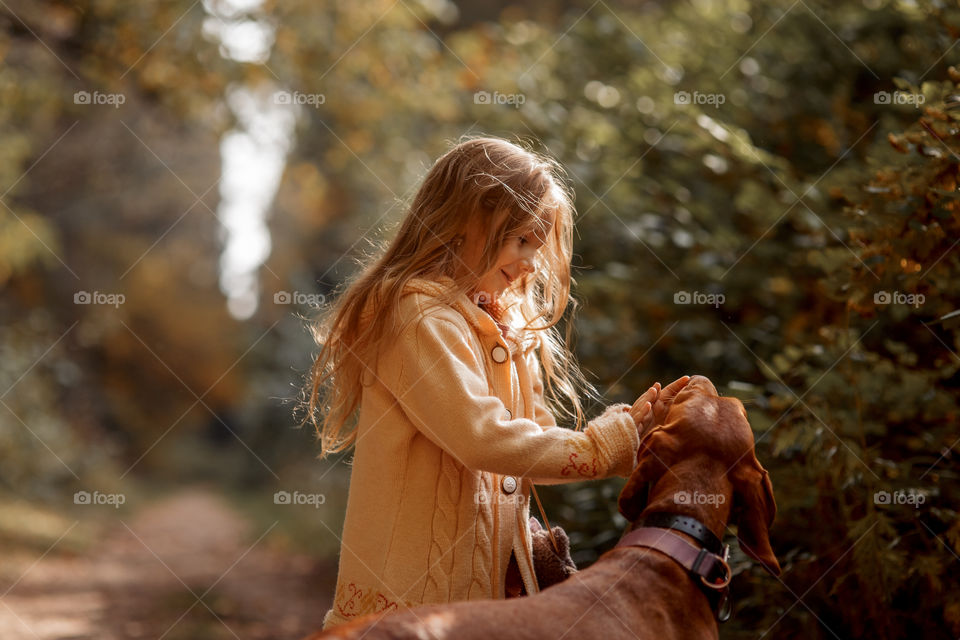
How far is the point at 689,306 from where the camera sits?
570cm

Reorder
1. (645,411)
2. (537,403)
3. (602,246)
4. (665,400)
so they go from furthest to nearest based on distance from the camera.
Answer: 1. (602,246)
2. (537,403)
3. (665,400)
4. (645,411)

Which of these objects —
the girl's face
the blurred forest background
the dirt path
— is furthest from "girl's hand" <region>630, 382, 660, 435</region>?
the dirt path

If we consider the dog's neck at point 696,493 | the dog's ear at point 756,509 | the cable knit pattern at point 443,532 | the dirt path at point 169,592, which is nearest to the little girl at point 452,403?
the cable knit pattern at point 443,532

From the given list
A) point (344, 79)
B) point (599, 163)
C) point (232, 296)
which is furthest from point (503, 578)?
point (232, 296)

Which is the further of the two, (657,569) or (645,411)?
(645,411)

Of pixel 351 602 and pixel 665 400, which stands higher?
Answer: pixel 665 400

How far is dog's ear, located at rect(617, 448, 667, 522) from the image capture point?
2.55 m

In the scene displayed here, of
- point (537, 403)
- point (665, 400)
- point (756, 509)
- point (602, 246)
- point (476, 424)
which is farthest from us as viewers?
point (602, 246)

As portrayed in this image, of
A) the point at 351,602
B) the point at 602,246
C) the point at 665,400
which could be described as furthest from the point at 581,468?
the point at 602,246

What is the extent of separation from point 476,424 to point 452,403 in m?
0.09

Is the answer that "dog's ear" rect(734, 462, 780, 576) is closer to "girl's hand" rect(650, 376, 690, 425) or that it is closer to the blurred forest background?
"girl's hand" rect(650, 376, 690, 425)

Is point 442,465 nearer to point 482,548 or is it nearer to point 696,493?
point 482,548

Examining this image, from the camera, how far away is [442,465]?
2529 millimetres

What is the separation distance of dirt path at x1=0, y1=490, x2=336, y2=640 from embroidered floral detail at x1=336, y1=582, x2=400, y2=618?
474 centimetres
